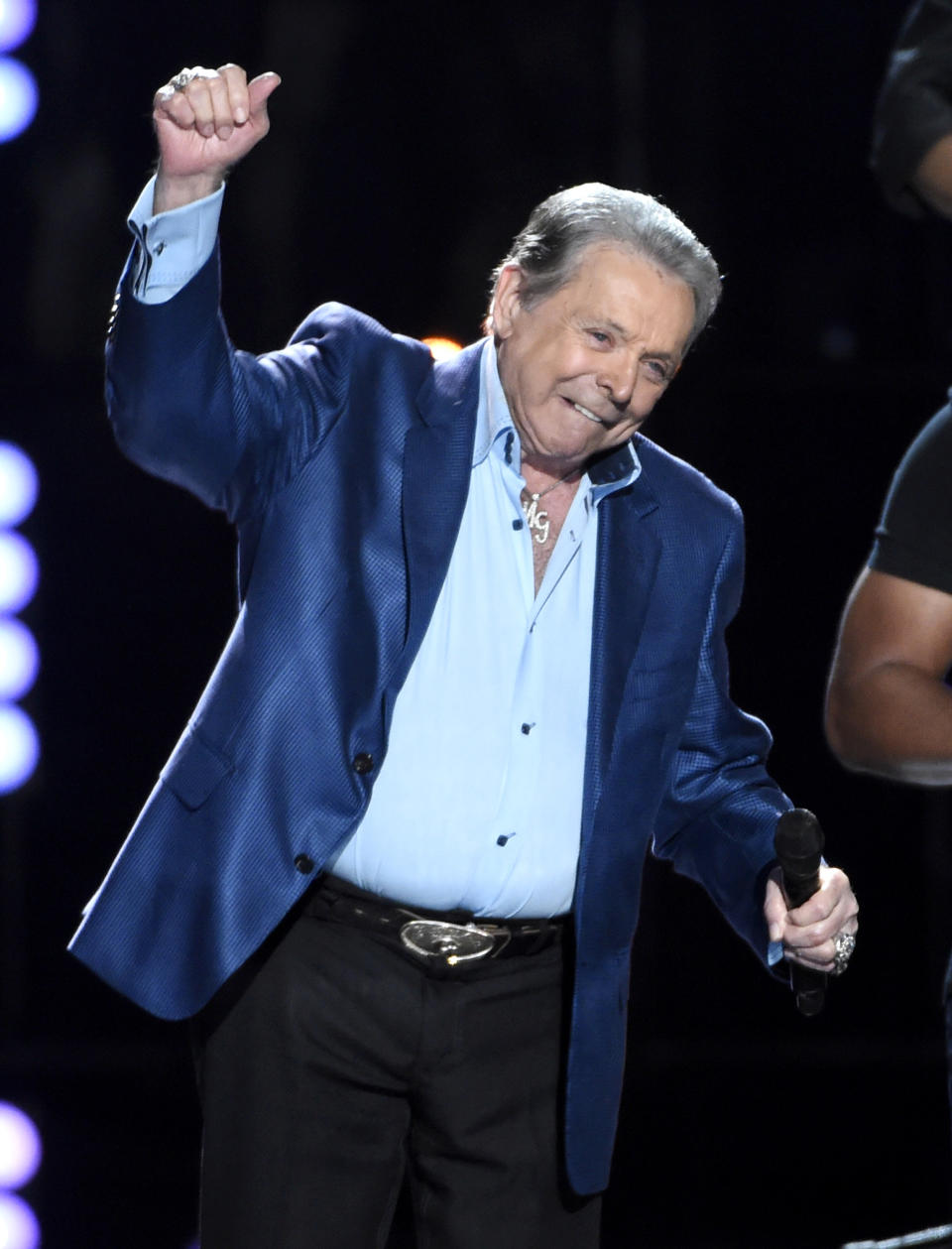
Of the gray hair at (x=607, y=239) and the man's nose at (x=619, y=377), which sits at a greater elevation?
the gray hair at (x=607, y=239)

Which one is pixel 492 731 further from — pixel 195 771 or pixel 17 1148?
pixel 17 1148

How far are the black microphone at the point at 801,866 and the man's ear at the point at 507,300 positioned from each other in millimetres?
725

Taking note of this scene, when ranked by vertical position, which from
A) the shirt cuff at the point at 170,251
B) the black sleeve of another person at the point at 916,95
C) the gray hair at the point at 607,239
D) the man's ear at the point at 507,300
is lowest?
the man's ear at the point at 507,300

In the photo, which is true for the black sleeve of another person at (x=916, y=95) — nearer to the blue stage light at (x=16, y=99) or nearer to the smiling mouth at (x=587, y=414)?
the smiling mouth at (x=587, y=414)

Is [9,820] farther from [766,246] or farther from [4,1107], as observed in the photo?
[766,246]

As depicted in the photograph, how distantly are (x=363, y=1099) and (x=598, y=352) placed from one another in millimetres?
918

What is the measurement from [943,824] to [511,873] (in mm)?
3320

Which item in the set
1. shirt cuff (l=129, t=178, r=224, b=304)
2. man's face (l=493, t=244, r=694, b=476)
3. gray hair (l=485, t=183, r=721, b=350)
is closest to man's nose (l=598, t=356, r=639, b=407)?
man's face (l=493, t=244, r=694, b=476)

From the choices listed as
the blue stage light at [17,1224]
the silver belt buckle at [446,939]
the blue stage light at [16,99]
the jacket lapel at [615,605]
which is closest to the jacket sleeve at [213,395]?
the jacket lapel at [615,605]

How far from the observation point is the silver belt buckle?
2.04 metres

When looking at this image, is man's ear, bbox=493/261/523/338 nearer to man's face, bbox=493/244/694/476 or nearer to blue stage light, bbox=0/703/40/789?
man's face, bbox=493/244/694/476

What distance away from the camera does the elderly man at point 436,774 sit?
195 cm

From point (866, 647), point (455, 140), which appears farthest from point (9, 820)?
point (866, 647)

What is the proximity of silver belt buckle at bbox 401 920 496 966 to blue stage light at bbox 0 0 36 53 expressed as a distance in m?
3.56
